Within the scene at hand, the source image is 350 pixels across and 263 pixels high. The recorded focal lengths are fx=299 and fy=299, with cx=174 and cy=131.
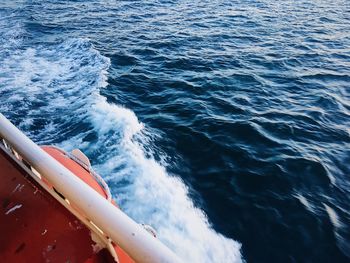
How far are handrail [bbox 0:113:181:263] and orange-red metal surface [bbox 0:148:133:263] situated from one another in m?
0.32

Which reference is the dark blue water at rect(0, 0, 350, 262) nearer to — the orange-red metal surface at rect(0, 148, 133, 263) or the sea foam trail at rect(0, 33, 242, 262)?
the sea foam trail at rect(0, 33, 242, 262)

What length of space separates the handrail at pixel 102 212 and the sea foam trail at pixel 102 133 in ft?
9.28

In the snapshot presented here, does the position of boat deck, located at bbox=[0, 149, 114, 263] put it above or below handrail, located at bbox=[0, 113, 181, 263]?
below

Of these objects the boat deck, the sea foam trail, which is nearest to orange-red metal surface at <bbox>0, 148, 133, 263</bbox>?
the boat deck

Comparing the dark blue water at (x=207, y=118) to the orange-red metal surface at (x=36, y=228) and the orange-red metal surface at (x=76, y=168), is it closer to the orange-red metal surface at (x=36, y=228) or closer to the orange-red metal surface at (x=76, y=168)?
the orange-red metal surface at (x=76, y=168)

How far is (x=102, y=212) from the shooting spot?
123cm

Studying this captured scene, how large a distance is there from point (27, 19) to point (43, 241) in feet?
49.8

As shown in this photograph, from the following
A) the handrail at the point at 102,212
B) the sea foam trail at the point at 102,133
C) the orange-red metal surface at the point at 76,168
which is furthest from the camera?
the sea foam trail at the point at 102,133

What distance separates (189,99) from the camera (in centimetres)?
780

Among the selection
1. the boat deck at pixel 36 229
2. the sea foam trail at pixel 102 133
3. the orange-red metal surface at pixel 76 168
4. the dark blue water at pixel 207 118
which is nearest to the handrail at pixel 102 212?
the boat deck at pixel 36 229

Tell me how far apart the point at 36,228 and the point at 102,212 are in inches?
25.5

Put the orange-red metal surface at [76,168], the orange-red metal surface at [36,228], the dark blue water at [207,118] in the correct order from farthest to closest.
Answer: the dark blue water at [207,118] < the orange-red metal surface at [76,168] < the orange-red metal surface at [36,228]

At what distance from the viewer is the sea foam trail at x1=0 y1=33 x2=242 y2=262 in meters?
4.23

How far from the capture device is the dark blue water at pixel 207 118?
4.40 metres
